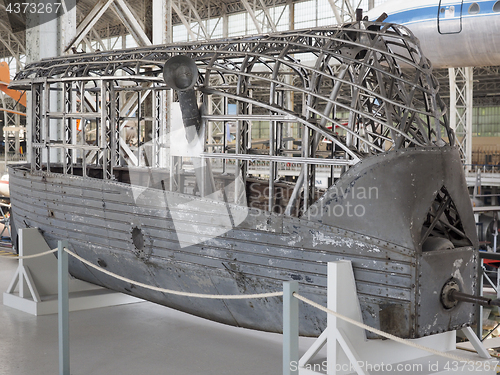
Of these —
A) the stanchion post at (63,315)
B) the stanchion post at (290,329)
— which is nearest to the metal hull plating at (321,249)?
the stanchion post at (63,315)

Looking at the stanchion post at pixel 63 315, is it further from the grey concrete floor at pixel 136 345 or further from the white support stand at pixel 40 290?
the white support stand at pixel 40 290

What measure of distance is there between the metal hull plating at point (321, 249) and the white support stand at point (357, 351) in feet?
0.65

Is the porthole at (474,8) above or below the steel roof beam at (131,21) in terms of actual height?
above

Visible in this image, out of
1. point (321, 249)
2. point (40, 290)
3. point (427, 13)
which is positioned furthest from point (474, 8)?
point (40, 290)

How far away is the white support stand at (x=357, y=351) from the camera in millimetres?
4559

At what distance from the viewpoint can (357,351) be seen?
4.79 metres

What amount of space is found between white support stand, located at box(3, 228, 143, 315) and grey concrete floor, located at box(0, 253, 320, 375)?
0.14 meters

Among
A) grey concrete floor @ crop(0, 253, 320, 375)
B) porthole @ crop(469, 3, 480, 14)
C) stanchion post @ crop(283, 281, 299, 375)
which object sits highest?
porthole @ crop(469, 3, 480, 14)

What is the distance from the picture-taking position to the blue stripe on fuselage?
47.0ft

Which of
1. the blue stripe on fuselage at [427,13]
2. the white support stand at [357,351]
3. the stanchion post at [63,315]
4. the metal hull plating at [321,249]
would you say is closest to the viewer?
A: the white support stand at [357,351]

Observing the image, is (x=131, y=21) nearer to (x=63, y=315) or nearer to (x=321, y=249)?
(x=63, y=315)

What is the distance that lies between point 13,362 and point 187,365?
199cm

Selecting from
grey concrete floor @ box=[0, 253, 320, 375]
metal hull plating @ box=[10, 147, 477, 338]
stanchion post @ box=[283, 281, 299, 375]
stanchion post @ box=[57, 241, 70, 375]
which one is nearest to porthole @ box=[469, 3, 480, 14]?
metal hull plating @ box=[10, 147, 477, 338]

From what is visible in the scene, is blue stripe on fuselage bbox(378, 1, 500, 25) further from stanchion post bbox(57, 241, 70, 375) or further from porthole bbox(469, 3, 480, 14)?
stanchion post bbox(57, 241, 70, 375)
